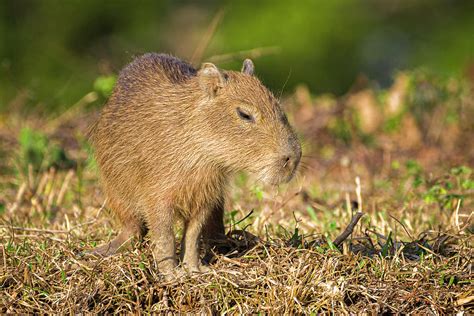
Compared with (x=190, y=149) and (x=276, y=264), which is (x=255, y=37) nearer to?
(x=190, y=149)

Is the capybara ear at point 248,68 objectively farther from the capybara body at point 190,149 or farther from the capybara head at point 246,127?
the capybara head at point 246,127

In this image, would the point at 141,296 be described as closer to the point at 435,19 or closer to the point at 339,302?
the point at 339,302

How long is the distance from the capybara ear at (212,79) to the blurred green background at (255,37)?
10695mm

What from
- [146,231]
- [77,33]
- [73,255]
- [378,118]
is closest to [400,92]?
[378,118]

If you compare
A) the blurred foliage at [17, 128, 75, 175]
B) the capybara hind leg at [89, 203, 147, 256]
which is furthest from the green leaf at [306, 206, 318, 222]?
the blurred foliage at [17, 128, 75, 175]

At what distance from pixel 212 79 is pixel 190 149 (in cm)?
38

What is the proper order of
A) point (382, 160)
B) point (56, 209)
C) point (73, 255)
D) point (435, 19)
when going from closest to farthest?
1. point (73, 255)
2. point (56, 209)
3. point (382, 160)
4. point (435, 19)

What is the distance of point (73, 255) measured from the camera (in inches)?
178

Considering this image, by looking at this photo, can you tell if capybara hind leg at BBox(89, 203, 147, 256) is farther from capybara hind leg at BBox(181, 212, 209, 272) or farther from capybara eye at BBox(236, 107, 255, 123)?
capybara eye at BBox(236, 107, 255, 123)

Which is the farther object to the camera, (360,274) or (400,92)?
(400,92)

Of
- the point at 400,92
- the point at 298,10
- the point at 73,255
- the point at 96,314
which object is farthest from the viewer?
the point at 298,10

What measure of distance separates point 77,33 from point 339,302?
1448 cm

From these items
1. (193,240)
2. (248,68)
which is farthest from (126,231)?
(248,68)

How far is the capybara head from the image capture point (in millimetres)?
4352
